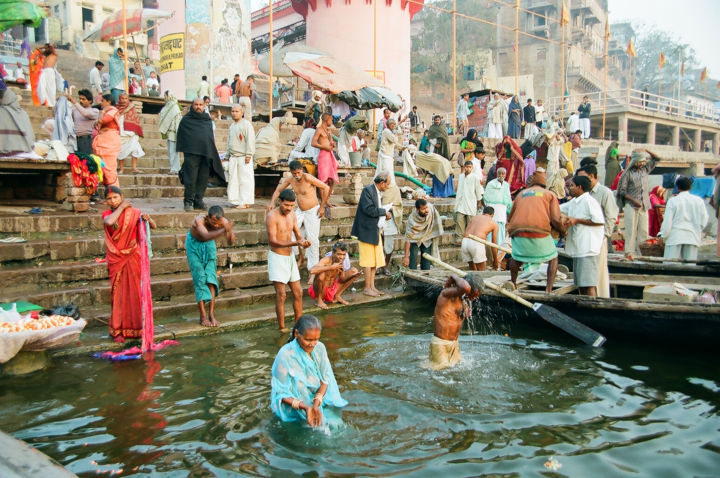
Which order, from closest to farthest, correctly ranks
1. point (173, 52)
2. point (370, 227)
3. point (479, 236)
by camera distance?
point (370, 227), point (479, 236), point (173, 52)

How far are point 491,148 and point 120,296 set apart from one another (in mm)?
14672

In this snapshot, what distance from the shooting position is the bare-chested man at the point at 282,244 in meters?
6.68

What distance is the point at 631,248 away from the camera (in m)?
11.1

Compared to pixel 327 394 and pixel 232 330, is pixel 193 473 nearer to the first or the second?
pixel 327 394

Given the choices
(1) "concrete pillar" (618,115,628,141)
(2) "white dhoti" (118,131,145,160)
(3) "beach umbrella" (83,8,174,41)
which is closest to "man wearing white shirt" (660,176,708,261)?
(2) "white dhoti" (118,131,145,160)

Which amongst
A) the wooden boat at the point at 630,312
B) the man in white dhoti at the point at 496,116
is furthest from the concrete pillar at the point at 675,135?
the wooden boat at the point at 630,312

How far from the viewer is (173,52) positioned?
19109mm

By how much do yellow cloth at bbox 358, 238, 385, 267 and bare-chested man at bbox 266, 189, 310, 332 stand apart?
1835 mm

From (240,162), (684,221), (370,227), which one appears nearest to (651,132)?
(684,221)

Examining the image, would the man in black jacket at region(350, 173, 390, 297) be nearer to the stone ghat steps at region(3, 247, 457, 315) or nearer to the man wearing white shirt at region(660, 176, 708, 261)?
the stone ghat steps at region(3, 247, 457, 315)

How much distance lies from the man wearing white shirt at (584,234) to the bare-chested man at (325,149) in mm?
4250

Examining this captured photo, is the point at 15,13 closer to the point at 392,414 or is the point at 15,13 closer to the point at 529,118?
the point at 392,414

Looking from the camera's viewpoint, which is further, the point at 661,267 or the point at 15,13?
the point at 661,267

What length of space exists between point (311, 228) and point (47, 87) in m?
7.47
